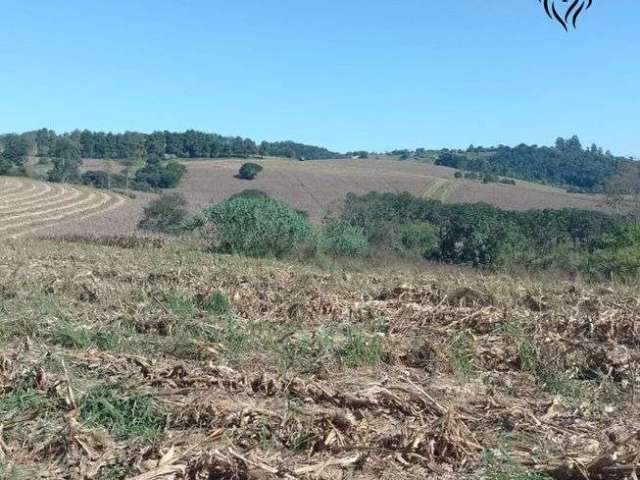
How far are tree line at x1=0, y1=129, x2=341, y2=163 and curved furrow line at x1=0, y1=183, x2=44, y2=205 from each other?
94.0 feet

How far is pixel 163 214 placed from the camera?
44156 mm

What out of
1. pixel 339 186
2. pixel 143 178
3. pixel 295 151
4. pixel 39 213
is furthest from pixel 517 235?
pixel 295 151

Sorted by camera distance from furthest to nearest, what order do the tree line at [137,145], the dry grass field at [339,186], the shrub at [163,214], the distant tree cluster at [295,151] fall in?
the distant tree cluster at [295,151] → the tree line at [137,145] → the dry grass field at [339,186] → the shrub at [163,214]

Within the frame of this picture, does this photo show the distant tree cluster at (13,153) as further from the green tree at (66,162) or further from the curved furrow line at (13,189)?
the curved furrow line at (13,189)

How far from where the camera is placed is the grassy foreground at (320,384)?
4090mm

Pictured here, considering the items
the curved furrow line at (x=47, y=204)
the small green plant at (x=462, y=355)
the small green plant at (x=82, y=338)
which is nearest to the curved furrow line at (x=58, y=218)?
the curved furrow line at (x=47, y=204)

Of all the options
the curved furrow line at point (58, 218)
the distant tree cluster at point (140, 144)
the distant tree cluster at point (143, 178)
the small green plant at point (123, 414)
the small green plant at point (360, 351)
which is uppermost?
the distant tree cluster at point (140, 144)

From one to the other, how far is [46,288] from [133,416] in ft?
21.3

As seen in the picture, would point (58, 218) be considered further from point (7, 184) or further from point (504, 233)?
point (504, 233)

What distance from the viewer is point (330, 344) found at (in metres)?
6.68

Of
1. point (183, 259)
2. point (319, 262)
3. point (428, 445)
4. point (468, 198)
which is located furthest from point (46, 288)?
point (468, 198)

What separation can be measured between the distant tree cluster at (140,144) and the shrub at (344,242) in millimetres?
63533

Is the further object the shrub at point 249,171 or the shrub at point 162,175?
the shrub at point 162,175

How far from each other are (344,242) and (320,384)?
1889 cm
